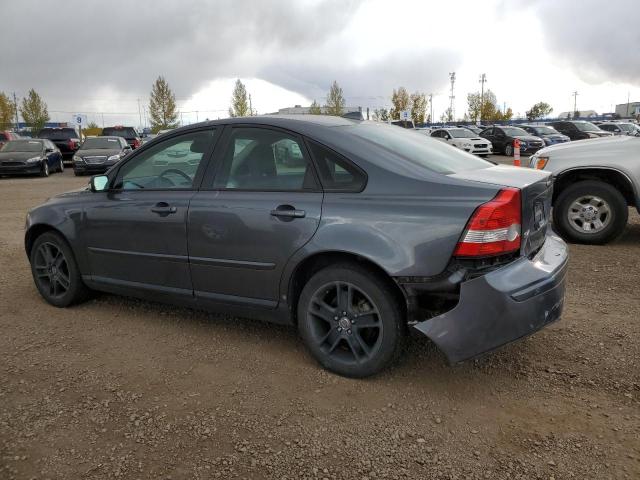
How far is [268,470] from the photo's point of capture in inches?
96.0

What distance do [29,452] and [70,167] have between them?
2529 centimetres

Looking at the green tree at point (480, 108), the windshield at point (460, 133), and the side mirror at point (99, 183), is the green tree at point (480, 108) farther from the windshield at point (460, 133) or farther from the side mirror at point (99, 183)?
the side mirror at point (99, 183)

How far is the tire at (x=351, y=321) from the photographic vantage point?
3012 millimetres

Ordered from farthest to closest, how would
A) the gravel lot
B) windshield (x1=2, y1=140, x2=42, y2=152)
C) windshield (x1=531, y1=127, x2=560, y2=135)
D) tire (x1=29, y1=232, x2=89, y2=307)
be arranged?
1. windshield (x1=531, y1=127, x2=560, y2=135)
2. windshield (x1=2, y1=140, x2=42, y2=152)
3. tire (x1=29, y1=232, x2=89, y2=307)
4. the gravel lot

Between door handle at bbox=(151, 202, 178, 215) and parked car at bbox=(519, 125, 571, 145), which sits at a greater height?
parked car at bbox=(519, 125, 571, 145)

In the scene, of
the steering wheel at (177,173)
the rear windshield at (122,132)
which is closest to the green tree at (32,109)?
the rear windshield at (122,132)

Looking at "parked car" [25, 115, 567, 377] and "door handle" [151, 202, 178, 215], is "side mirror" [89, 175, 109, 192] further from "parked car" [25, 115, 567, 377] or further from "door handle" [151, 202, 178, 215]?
"door handle" [151, 202, 178, 215]

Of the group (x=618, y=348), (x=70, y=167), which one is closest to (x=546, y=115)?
(x=70, y=167)

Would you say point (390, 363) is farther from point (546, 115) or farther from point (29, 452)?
point (546, 115)

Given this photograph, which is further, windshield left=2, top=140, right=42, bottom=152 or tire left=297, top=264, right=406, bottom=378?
windshield left=2, top=140, right=42, bottom=152

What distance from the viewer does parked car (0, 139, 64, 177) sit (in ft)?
60.8

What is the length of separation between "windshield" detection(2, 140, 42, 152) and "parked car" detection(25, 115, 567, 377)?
57.6 feet

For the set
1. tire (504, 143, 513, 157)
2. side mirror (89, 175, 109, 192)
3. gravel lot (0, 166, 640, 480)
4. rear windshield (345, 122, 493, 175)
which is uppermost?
rear windshield (345, 122, 493, 175)

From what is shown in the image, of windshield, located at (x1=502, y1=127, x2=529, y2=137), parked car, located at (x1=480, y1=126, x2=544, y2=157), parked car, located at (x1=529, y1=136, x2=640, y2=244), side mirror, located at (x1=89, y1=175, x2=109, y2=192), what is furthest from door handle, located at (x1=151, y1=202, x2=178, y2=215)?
windshield, located at (x1=502, y1=127, x2=529, y2=137)
